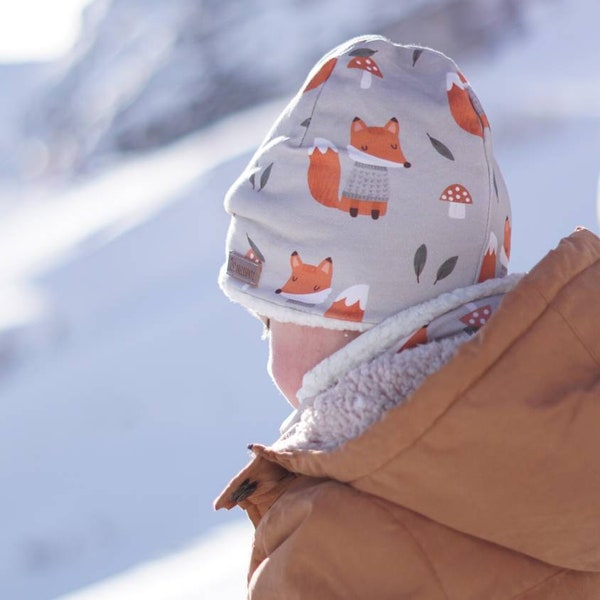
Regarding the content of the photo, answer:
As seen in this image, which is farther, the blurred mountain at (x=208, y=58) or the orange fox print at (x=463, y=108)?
the blurred mountain at (x=208, y=58)

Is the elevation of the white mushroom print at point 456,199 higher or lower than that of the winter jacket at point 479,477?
higher

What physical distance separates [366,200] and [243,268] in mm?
176

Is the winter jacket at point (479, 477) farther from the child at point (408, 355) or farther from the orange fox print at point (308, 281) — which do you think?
the orange fox print at point (308, 281)

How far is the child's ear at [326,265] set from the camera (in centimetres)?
111

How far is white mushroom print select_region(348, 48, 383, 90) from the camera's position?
45.5 inches

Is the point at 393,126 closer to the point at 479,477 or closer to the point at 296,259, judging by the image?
the point at 296,259

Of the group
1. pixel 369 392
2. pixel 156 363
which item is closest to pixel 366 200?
pixel 369 392

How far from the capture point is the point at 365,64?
3.83 feet

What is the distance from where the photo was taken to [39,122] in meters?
11.3

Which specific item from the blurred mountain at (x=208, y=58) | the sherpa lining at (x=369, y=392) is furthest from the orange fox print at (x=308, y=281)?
the blurred mountain at (x=208, y=58)

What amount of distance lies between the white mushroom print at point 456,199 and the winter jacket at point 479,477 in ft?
0.47

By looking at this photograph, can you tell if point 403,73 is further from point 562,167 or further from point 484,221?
point 562,167

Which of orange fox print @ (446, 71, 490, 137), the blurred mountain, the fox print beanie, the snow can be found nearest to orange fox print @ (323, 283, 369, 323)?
the fox print beanie

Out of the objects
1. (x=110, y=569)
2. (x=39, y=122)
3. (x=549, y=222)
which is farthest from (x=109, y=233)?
(x=39, y=122)
